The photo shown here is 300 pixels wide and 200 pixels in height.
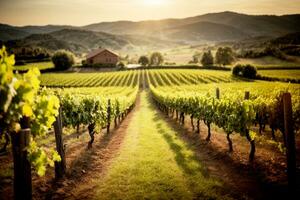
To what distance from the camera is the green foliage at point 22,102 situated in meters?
4.63

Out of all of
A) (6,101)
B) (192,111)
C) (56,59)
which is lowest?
(192,111)

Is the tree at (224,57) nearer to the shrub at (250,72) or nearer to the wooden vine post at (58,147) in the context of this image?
the shrub at (250,72)

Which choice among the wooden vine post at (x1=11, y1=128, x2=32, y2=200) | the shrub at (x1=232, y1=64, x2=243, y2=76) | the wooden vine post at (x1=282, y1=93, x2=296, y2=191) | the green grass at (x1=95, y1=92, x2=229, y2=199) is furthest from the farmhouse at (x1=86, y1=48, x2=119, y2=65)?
the wooden vine post at (x1=11, y1=128, x2=32, y2=200)

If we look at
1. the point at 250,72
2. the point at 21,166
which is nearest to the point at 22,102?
the point at 21,166

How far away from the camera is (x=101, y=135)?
19.0 metres

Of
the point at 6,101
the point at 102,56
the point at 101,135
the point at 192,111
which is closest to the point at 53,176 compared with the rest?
the point at 6,101

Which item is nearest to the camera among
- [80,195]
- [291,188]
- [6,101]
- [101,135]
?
[6,101]

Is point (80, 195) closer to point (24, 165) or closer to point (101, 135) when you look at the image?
point (24, 165)

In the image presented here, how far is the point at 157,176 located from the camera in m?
10.5

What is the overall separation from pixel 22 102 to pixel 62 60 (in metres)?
118

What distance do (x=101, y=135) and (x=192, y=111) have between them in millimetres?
7230

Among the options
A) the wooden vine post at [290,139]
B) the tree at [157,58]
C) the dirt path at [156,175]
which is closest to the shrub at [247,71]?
the tree at [157,58]

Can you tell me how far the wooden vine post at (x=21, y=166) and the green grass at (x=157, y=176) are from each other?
3.21m

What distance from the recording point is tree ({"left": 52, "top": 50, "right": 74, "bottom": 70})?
115m
